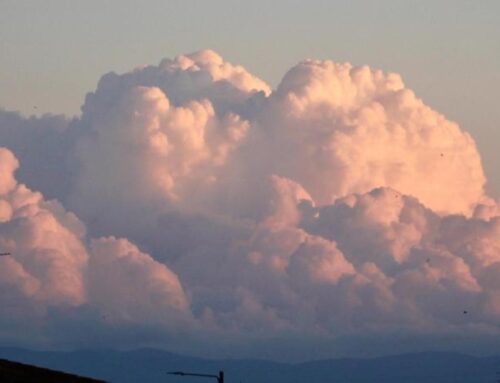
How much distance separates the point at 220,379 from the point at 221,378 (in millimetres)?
394

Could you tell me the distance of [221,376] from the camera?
625 feet

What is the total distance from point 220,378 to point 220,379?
0.38m

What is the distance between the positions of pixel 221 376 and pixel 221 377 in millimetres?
263

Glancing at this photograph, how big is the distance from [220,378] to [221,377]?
51 centimetres

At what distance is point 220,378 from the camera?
18962cm

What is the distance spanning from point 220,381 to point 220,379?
0.45 m

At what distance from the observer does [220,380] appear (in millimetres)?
189250

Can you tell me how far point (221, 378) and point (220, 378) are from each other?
0.35 ft

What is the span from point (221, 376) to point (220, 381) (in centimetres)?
88

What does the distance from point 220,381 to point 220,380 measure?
40 centimetres

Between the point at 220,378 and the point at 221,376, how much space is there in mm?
768

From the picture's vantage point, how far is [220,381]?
190 m

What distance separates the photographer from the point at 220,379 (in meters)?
189

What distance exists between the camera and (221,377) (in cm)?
19012
